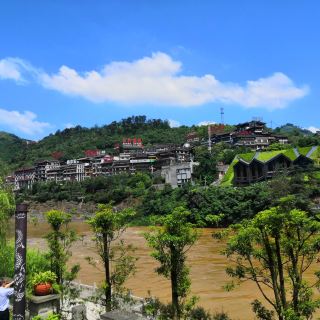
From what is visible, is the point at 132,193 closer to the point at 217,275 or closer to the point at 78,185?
the point at 78,185

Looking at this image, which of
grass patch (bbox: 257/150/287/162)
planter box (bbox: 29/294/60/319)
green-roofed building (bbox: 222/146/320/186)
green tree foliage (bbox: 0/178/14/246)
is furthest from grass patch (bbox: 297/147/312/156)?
planter box (bbox: 29/294/60/319)

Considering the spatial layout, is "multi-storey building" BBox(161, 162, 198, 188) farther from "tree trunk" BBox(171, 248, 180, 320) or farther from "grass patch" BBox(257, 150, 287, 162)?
"tree trunk" BBox(171, 248, 180, 320)

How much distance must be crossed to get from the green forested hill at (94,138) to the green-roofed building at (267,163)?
62.9 m

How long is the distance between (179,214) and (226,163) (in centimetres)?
7274

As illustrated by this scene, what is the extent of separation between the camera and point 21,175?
408ft

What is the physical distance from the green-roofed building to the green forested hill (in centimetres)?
6289

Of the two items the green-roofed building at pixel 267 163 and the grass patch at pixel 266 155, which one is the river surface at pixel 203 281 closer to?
the green-roofed building at pixel 267 163

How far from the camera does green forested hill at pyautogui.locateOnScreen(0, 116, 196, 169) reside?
139750mm

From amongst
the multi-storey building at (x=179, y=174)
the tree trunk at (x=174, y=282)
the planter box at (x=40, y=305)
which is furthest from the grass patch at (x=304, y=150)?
the planter box at (x=40, y=305)

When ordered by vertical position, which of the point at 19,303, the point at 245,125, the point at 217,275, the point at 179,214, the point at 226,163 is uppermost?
the point at 245,125

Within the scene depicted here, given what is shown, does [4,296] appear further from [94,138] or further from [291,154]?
[94,138]

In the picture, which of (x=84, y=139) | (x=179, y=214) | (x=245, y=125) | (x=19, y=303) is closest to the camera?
(x=19, y=303)

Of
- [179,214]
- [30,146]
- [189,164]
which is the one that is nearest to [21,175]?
[30,146]

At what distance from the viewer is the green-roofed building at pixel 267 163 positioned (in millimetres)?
57550
